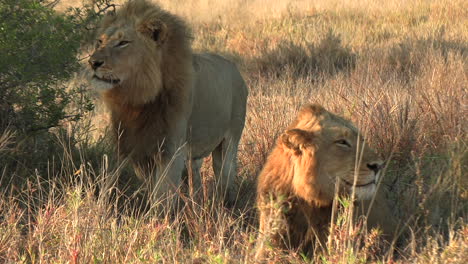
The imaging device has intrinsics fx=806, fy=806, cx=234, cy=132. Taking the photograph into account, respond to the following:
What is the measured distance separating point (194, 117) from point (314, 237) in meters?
1.79

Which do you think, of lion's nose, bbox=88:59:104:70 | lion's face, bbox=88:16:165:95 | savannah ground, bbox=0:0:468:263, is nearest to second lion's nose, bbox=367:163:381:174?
savannah ground, bbox=0:0:468:263

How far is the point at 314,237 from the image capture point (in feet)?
14.2

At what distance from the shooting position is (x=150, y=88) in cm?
529

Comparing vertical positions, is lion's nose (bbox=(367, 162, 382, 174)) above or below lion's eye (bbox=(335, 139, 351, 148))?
below

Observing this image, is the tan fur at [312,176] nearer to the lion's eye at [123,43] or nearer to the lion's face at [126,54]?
the lion's face at [126,54]

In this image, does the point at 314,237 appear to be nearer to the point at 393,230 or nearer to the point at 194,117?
the point at 393,230

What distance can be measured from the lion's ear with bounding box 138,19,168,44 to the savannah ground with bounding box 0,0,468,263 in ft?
3.15

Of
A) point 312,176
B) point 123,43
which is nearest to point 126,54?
point 123,43

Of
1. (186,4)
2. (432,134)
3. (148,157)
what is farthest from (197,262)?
(186,4)

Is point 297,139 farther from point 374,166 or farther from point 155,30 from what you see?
point 155,30

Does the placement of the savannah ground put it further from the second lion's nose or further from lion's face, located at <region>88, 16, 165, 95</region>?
lion's face, located at <region>88, 16, 165, 95</region>

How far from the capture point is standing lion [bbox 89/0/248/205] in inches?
204

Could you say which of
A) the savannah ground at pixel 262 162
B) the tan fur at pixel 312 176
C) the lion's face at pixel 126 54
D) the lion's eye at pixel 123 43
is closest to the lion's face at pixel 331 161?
the tan fur at pixel 312 176

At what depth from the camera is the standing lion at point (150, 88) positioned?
204 inches
